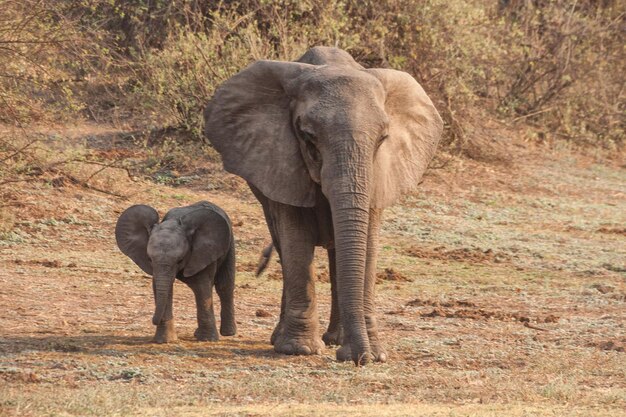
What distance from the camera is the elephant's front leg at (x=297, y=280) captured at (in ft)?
29.7

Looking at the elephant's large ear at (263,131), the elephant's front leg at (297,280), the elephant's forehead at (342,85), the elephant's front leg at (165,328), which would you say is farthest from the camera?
the elephant's front leg at (165,328)

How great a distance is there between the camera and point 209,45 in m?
18.6

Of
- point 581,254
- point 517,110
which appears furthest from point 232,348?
point 517,110

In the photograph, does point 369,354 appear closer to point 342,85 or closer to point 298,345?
point 298,345

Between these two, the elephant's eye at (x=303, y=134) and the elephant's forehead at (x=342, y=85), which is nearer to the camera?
the elephant's forehead at (x=342, y=85)

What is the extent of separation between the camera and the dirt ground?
7.73 meters

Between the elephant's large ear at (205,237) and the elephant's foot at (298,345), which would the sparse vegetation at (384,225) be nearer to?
the elephant's foot at (298,345)

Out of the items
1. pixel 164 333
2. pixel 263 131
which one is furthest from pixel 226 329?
pixel 263 131

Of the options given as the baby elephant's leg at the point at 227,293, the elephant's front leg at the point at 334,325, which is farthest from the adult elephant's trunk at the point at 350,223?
the baby elephant's leg at the point at 227,293

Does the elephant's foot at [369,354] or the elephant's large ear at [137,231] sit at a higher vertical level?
the elephant's large ear at [137,231]

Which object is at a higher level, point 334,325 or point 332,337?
point 334,325

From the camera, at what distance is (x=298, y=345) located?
30.1ft

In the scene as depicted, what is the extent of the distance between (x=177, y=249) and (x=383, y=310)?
3208 millimetres

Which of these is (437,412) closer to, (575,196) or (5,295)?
(5,295)
